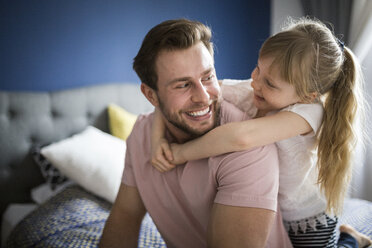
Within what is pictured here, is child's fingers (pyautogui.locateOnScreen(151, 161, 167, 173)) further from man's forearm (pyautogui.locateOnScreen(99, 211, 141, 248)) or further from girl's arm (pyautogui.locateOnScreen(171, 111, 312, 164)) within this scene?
man's forearm (pyautogui.locateOnScreen(99, 211, 141, 248))

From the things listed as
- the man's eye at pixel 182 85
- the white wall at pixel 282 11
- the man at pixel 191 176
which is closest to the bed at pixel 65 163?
the man at pixel 191 176

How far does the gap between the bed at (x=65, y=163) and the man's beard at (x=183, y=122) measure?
2.22 feet

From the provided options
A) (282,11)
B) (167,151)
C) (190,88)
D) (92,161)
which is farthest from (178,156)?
(282,11)

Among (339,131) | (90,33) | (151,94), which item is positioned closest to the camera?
(339,131)

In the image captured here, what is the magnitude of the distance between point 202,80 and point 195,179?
373 mm

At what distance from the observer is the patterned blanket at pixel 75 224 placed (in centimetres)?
159

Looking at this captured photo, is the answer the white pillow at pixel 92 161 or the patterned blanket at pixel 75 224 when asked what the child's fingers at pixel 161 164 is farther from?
the white pillow at pixel 92 161

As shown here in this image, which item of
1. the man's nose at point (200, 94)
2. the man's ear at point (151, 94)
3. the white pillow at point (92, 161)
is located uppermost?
the man's nose at point (200, 94)

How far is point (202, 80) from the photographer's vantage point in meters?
1.21

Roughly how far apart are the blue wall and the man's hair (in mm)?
1560

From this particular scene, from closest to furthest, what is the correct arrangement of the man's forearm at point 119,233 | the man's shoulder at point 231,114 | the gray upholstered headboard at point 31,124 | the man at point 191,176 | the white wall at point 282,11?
1. the man at point 191,176
2. the man's shoulder at point 231,114
3. the man's forearm at point 119,233
4. the gray upholstered headboard at point 31,124
5. the white wall at point 282,11

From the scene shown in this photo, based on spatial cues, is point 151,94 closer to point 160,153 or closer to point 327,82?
point 160,153

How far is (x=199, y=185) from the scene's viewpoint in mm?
1179

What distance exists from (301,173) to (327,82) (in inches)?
13.7
